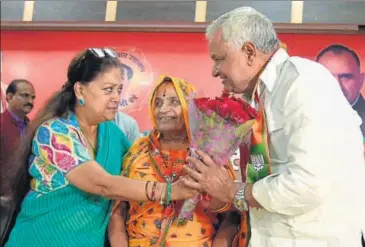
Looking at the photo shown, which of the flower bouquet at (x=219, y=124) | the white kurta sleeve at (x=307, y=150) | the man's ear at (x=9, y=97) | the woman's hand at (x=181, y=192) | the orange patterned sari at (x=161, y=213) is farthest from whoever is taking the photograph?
the man's ear at (x=9, y=97)

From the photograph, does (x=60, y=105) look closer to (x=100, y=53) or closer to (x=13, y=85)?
(x=100, y=53)

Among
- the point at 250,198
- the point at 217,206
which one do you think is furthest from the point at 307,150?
the point at 217,206

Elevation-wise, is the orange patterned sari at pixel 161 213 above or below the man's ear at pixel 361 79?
below

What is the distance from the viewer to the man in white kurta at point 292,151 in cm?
130

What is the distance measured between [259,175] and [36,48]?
2.52 metres

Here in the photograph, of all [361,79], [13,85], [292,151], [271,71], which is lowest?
[292,151]

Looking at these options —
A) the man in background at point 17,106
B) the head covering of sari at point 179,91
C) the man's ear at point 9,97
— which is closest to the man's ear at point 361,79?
the head covering of sari at point 179,91

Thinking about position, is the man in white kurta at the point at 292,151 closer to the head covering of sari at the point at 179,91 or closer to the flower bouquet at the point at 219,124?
the flower bouquet at the point at 219,124

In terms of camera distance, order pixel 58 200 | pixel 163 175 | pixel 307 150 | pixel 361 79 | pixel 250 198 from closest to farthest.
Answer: pixel 307 150 → pixel 250 198 → pixel 58 200 → pixel 163 175 → pixel 361 79

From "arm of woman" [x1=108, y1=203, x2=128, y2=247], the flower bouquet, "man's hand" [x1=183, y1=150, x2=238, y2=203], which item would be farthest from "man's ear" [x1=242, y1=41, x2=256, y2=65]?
"arm of woman" [x1=108, y1=203, x2=128, y2=247]

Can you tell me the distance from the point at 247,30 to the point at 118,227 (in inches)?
37.1

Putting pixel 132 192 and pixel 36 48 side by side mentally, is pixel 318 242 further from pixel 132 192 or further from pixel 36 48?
pixel 36 48

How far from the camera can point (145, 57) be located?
11.0 ft

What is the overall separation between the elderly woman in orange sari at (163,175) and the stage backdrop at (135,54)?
1077 millimetres
